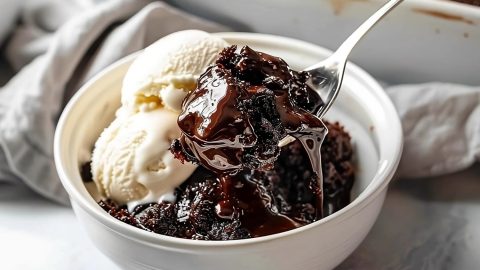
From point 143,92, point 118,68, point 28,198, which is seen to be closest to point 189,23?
point 118,68

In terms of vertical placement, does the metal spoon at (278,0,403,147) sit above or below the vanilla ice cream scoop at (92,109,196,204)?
above

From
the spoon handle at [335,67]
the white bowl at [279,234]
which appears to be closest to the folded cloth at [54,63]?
the white bowl at [279,234]

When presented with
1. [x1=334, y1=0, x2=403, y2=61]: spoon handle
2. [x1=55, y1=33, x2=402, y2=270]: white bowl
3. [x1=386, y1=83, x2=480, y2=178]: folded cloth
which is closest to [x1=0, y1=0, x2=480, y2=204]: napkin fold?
[x1=386, y1=83, x2=480, y2=178]: folded cloth

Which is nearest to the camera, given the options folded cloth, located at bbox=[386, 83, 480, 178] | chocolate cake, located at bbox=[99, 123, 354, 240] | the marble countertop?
chocolate cake, located at bbox=[99, 123, 354, 240]

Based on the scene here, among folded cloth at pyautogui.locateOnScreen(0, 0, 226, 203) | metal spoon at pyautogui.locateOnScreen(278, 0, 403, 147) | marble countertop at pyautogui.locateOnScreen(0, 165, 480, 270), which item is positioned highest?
metal spoon at pyautogui.locateOnScreen(278, 0, 403, 147)

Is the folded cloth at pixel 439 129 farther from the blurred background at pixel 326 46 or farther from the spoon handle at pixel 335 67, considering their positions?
the spoon handle at pixel 335 67

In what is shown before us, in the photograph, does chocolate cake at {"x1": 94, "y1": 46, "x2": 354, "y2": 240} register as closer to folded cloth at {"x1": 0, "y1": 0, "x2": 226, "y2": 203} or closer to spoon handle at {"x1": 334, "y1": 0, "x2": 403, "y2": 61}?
spoon handle at {"x1": 334, "y1": 0, "x2": 403, "y2": 61}
